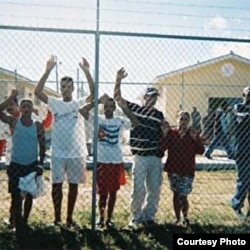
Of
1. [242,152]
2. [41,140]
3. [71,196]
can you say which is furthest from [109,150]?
[242,152]

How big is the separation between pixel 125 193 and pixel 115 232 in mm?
2948

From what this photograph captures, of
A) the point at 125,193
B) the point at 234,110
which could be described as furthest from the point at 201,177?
the point at 234,110

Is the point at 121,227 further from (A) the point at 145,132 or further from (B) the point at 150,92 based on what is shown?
(B) the point at 150,92

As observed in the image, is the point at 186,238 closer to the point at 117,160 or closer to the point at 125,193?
the point at 117,160

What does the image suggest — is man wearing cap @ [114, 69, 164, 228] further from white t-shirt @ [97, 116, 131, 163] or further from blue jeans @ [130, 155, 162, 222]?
white t-shirt @ [97, 116, 131, 163]

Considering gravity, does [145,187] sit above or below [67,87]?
below

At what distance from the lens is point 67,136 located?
5.93 metres

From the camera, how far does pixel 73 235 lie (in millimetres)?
5809

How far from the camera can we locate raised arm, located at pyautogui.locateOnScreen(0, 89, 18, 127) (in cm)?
577

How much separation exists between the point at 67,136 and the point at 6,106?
762 millimetres

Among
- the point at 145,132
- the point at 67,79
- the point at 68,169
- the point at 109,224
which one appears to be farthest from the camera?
the point at 109,224

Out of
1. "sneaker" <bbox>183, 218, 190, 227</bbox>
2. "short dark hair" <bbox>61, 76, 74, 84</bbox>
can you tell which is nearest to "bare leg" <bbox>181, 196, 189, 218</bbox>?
"sneaker" <bbox>183, 218, 190, 227</bbox>

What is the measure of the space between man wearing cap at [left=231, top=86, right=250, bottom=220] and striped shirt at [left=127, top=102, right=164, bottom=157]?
1166 mm

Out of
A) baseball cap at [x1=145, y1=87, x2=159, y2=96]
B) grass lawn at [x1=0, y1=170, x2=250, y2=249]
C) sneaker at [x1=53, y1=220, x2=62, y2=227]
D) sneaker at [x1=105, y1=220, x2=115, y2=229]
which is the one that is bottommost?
grass lawn at [x1=0, y1=170, x2=250, y2=249]
